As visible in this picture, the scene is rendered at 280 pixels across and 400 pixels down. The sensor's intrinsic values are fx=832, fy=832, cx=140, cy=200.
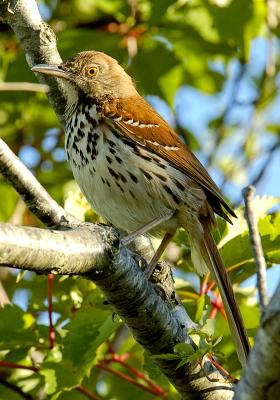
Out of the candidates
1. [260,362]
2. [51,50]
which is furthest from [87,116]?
[260,362]

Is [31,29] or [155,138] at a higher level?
[31,29]

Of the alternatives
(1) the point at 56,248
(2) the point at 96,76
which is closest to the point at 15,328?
(1) the point at 56,248

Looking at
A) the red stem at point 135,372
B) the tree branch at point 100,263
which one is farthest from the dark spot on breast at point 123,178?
the red stem at point 135,372

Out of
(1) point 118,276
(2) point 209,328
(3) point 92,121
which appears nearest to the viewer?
(1) point 118,276

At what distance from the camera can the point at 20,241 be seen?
2090 mm

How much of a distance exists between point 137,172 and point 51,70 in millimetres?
631

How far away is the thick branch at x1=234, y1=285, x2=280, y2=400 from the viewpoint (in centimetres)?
182

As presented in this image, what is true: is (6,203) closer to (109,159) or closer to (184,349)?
(109,159)

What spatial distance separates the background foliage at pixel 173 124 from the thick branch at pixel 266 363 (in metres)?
0.90

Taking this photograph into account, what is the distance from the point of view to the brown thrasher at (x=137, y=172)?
13.0ft

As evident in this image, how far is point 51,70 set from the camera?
3.92m

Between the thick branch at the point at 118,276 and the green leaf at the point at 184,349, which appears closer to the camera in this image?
the thick branch at the point at 118,276

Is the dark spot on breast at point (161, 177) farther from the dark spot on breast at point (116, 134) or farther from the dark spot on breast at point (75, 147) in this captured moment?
the dark spot on breast at point (75, 147)

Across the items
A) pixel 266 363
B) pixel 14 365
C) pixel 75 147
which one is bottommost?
pixel 266 363
